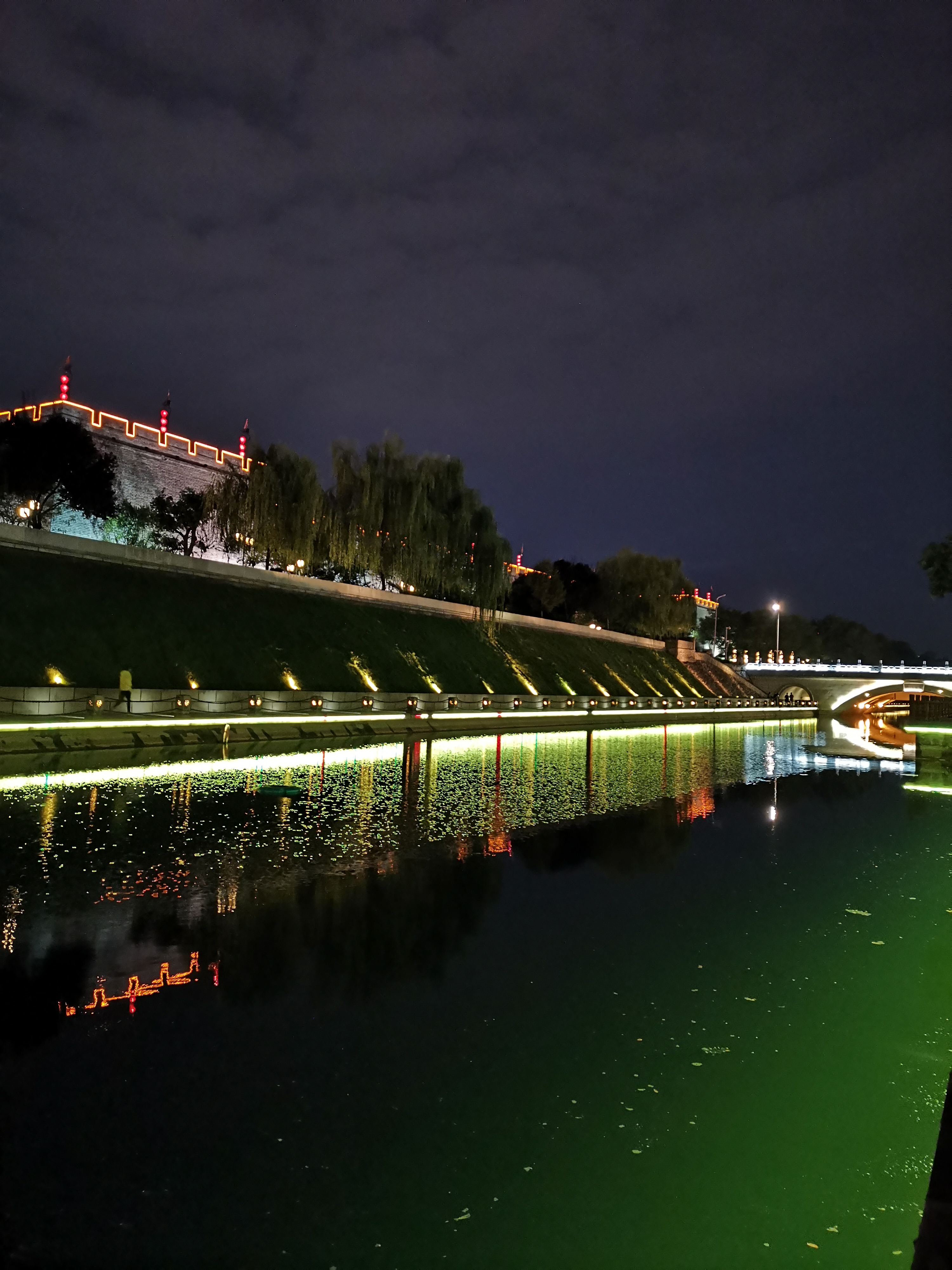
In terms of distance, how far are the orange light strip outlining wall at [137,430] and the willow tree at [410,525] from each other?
5.39 m

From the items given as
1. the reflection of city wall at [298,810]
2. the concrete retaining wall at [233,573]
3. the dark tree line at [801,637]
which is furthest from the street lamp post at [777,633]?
the reflection of city wall at [298,810]

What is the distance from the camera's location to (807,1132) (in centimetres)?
381

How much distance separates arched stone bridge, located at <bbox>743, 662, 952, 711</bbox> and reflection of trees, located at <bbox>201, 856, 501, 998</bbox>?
6989cm

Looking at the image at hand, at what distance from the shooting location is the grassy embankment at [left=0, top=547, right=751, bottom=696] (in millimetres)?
26203

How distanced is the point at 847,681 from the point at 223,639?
193 ft

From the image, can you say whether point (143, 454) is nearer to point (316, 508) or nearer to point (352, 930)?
point (316, 508)

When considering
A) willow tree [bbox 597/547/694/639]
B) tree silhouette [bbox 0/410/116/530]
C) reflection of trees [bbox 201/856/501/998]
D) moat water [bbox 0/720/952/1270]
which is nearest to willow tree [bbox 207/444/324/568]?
tree silhouette [bbox 0/410/116/530]

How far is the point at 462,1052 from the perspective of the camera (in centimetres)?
444

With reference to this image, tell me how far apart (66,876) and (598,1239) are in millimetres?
6433

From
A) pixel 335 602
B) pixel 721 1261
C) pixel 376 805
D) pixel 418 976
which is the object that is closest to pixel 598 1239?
pixel 721 1261

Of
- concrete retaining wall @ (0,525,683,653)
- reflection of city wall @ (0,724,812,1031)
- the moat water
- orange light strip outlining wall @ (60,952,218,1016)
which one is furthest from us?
concrete retaining wall @ (0,525,683,653)

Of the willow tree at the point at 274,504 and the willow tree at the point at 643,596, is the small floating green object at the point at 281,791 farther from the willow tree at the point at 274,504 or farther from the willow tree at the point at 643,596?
the willow tree at the point at 643,596

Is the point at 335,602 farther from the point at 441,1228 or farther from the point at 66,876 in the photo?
the point at 441,1228

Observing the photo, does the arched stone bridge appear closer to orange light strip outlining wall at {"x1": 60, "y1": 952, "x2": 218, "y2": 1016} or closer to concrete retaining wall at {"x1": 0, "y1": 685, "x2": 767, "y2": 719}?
concrete retaining wall at {"x1": 0, "y1": 685, "x2": 767, "y2": 719}
